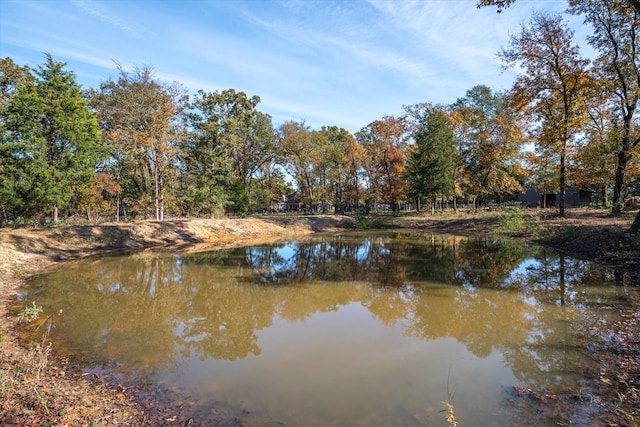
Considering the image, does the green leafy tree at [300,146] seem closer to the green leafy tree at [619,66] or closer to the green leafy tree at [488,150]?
the green leafy tree at [488,150]

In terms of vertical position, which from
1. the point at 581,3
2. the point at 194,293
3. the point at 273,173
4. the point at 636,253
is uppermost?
the point at 581,3

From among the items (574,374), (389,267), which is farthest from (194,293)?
(574,374)

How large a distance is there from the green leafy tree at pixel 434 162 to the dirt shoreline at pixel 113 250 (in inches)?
125

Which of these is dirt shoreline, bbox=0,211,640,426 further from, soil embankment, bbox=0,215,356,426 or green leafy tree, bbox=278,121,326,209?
green leafy tree, bbox=278,121,326,209

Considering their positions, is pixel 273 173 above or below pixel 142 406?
above

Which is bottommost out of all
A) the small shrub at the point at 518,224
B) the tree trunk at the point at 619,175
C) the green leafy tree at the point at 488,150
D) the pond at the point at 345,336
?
the pond at the point at 345,336

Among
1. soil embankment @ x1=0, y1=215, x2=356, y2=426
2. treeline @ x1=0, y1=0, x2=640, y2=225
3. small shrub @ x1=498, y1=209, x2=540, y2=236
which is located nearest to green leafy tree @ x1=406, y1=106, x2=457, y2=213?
treeline @ x1=0, y1=0, x2=640, y2=225

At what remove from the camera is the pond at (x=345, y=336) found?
13.5 ft

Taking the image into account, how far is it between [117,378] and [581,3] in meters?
24.9

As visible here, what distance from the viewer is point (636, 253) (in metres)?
11.2

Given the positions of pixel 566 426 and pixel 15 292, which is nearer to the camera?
pixel 566 426

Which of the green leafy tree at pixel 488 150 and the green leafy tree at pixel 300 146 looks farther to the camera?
the green leafy tree at pixel 300 146

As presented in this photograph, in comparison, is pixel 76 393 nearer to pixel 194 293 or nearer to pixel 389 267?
pixel 194 293

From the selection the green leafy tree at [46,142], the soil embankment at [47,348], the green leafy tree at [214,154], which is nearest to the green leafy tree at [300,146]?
the green leafy tree at [214,154]
